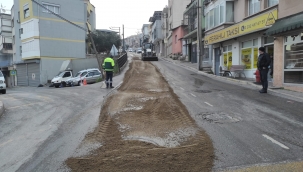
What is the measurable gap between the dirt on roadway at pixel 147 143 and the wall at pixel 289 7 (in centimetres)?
775

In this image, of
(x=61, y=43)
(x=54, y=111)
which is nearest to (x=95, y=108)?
(x=54, y=111)

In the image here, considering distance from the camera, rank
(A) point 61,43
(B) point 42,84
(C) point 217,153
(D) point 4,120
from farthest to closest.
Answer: (A) point 61,43, (B) point 42,84, (D) point 4,120, (C) point 217,153

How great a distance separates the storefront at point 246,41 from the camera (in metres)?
15.4

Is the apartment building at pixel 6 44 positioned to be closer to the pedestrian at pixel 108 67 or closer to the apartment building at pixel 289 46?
the pedestrian at pixel 108 67

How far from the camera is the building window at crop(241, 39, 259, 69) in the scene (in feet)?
58.8

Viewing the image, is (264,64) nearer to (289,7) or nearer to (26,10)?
(289,7)

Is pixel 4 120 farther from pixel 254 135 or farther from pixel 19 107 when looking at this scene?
pixel 254 135

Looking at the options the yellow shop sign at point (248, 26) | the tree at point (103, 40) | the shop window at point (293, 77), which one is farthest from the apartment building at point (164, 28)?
the shop window at point (293, 77)

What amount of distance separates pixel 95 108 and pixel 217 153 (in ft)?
17.4

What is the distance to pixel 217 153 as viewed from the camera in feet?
15.0

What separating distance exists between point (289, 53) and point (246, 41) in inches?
264

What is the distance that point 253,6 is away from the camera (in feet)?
60.3

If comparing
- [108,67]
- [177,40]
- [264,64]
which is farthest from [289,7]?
[177,40]

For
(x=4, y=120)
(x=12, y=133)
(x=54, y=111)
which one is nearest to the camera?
(x=12, y=133)
